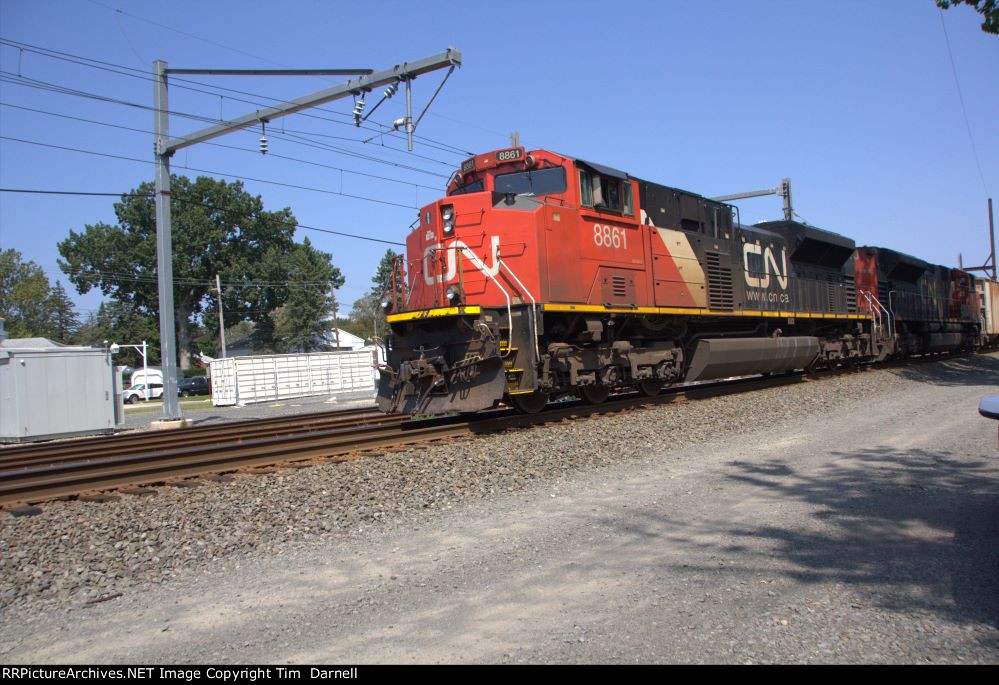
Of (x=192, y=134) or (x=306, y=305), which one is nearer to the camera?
(x=192, y=134)

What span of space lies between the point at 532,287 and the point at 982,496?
5.42 metres

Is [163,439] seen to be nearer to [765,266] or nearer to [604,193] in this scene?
[604,193]

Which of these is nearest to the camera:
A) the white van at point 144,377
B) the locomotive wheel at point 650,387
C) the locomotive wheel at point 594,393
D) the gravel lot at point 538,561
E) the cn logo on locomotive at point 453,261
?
the gravel lot at point 538,561

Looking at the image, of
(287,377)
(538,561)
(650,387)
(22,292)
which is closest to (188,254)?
(22,292)

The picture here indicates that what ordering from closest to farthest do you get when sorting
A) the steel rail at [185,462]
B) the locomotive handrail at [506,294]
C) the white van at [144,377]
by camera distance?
the steel rail at [185,462] < the locomotive handrail at [506,294] < the white van at [144,377]

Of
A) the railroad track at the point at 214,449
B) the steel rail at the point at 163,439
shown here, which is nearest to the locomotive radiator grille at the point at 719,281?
the railroad track at the point at 214,449

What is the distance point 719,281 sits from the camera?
12852 mm

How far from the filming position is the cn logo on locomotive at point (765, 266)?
1396 centimetres

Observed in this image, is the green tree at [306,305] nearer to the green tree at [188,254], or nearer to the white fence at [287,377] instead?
the green tree at [188,254]

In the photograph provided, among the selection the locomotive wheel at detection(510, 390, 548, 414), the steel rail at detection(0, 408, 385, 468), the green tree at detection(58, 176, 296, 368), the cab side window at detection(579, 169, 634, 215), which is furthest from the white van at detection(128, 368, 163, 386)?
the cab side window at detection(579, 169, 634, 215)

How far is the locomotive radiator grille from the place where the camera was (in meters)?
12.6

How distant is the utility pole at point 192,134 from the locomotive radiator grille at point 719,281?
592cm

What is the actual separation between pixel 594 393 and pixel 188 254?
5326 cm

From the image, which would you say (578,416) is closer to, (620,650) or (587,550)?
(587,550)
